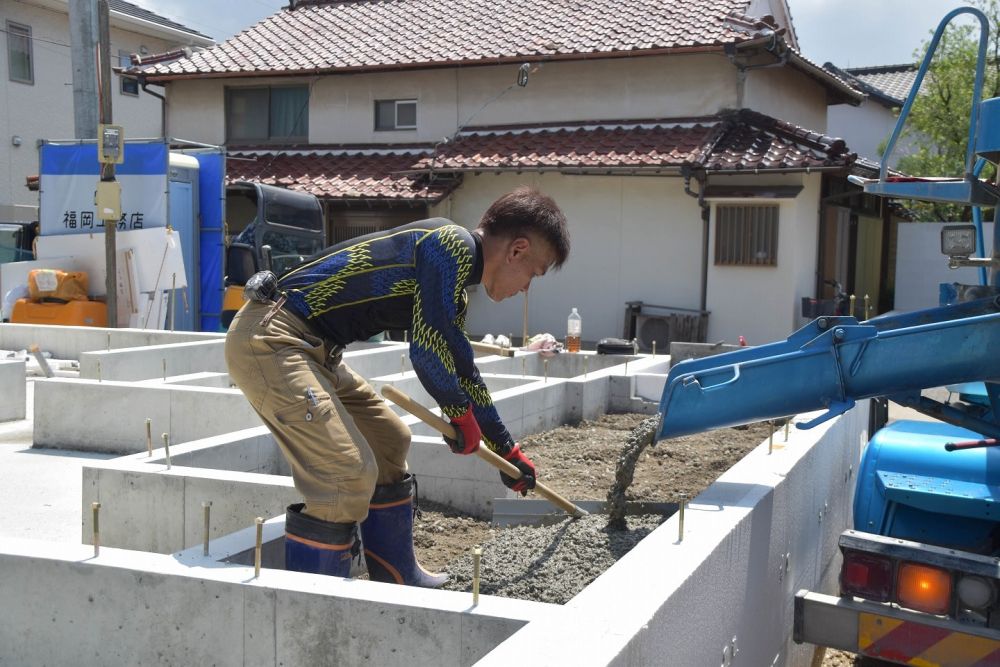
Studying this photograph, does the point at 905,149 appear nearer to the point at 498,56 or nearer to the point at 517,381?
the point at 498,56

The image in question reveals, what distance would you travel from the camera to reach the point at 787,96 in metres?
15.5

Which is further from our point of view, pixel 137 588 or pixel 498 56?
pixel 498 56

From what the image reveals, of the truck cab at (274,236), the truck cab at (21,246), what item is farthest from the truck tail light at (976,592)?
the truck cab at (21,246)

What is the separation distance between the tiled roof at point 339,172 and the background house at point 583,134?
0.13 ft

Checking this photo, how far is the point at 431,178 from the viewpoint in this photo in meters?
14.7

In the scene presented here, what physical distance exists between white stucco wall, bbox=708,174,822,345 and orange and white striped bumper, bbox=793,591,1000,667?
10227 millimetres

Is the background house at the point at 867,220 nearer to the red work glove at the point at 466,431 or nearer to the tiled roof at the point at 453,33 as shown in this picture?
the tiled roof at the point at 453,33

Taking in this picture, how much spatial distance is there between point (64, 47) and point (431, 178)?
1196 cm

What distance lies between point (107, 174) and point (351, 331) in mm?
9134

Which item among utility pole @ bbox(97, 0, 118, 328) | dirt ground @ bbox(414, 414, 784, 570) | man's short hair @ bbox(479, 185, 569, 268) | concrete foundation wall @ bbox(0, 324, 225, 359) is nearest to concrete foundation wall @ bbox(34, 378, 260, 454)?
dirt ground @ bbox(414, 414, 784, 570)

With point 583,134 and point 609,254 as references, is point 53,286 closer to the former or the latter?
point 609,254

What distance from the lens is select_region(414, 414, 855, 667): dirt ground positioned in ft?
14.4

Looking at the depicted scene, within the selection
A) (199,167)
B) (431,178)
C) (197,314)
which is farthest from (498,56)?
(197,314)

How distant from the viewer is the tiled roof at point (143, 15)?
23297 mm
